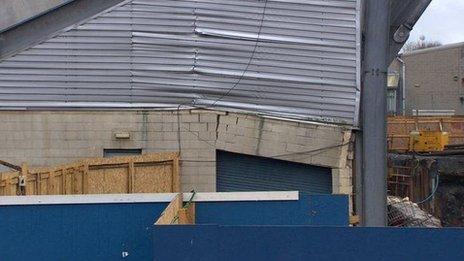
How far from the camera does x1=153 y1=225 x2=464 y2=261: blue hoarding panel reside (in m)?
5.61

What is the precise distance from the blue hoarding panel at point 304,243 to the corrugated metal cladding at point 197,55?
801 cm

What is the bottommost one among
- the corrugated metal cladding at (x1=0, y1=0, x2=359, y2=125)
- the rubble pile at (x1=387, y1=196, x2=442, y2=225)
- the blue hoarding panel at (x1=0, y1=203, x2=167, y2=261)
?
the rubble pile at (x1=387, y1=196, x2=442, y2=225)

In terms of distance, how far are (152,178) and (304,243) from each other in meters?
7.66

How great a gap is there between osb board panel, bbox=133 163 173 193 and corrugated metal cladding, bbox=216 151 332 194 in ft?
3.69

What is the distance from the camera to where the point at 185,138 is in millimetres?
13664

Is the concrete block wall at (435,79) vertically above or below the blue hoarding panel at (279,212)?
above

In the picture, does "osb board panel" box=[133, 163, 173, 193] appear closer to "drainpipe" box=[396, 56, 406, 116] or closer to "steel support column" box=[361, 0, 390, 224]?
"steel support column" box=[361, 0, 390, 224]

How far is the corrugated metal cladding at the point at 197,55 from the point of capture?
13805 millimetres

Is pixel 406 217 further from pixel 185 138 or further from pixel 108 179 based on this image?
pixel 108 179

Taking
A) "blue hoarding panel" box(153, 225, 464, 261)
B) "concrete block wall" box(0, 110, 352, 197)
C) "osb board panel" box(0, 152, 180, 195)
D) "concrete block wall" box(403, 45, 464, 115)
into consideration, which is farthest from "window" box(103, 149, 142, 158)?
"concrete block wall" box(403, 45, 464, 115)

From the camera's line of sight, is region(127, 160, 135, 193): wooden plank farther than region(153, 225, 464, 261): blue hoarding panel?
Yes

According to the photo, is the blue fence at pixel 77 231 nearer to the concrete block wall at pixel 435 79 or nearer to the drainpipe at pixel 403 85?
the drainpipe at pixel 403 85

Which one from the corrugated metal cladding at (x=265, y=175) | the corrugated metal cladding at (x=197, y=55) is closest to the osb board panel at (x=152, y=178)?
the corrugated metal cladding at (x=265, y=175)

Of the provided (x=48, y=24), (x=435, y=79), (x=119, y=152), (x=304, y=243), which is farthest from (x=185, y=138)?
(x=435, y=79)
